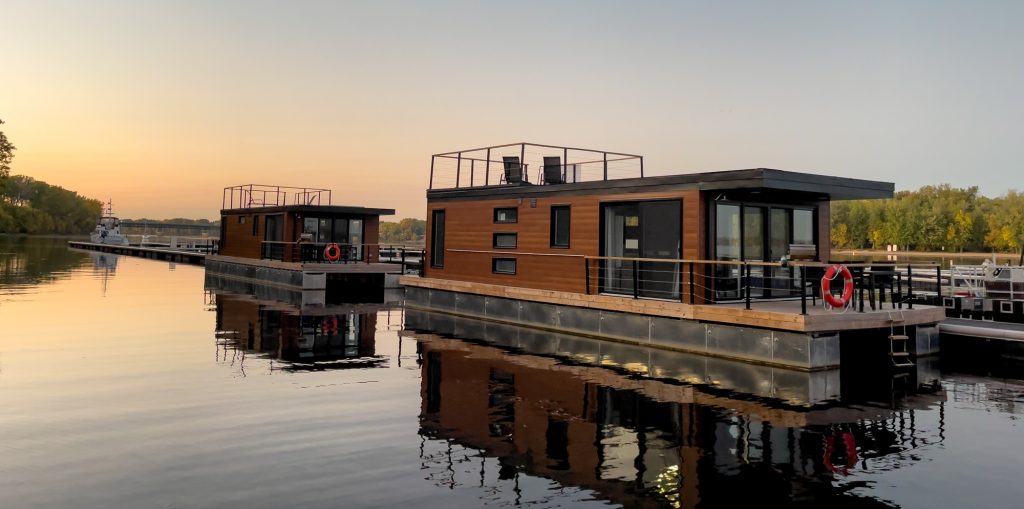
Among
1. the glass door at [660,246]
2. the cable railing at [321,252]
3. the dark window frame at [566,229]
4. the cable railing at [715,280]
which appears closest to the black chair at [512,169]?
the dark window frame at [566,229]

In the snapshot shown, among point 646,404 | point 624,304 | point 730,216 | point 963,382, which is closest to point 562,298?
point 624,304

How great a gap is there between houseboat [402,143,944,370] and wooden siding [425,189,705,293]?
40 mm

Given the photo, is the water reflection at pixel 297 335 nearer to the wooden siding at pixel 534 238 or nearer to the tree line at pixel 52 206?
the wooden siding at pixel 534 238

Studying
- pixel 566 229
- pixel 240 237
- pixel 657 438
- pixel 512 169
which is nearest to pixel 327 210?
pixel 240 237

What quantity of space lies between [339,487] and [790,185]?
11.9 m

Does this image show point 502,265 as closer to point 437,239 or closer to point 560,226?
point 560,226

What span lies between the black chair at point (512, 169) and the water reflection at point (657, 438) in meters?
10.7

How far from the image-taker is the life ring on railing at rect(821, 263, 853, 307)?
14.0 meters

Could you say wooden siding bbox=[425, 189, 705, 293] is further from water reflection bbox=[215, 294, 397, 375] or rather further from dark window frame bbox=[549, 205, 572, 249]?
water reflection bbox=[215, 294, 397, 375]

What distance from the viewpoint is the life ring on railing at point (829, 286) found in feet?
46.1

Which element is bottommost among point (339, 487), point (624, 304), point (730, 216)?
point (339, 487)

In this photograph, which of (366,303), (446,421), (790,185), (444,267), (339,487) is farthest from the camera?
(366,303)

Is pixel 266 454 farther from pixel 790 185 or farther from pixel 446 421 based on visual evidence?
pixel 790 185

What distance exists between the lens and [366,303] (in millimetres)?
28609
